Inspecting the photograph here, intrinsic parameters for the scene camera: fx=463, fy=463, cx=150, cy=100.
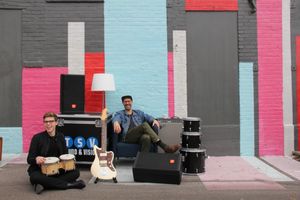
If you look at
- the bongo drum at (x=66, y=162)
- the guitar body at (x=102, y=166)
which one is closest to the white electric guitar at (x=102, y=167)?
the guitar body at (x=102, y=166)

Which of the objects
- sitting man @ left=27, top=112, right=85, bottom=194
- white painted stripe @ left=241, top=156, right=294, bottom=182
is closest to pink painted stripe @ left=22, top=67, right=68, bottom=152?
sitting man @ left=27, top=112, right=85, bottom=194

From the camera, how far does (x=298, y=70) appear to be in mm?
9875

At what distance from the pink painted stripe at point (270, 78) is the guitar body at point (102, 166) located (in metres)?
3.93

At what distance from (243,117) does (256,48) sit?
4.91 feet

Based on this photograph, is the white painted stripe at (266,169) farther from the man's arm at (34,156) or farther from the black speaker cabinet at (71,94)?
the man's arm at (34,156)

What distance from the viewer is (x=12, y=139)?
9711 millimetres

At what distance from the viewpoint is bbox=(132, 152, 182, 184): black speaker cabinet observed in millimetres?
7201

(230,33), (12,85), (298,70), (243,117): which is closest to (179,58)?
(230,33)

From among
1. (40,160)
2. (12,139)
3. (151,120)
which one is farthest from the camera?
(12,139)

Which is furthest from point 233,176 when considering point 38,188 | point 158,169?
point 38,188

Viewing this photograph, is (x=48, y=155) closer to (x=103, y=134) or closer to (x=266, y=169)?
(x=103, y=134)

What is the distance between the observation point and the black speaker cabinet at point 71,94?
8789 mm

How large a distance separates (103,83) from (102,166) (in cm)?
228

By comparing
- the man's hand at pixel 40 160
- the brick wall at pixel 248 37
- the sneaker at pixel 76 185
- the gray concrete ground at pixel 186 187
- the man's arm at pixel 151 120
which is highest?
the brick wall at pixel 248 37
